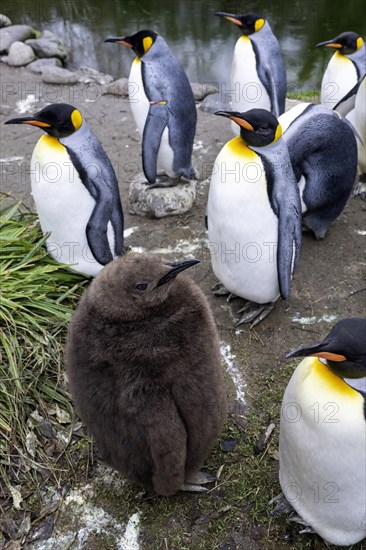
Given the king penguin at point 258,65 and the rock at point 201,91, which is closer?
the king penguin at point 258,65

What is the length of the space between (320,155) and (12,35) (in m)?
6.21

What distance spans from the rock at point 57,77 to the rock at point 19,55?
663mm

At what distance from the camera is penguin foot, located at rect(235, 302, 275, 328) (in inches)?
128

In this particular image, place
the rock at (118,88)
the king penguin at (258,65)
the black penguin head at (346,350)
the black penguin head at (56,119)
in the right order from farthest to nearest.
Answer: the rock at (118,88)
the king penguin at (258,65)
the black penguin head at (56,119)
the black penguin head at (346,350)

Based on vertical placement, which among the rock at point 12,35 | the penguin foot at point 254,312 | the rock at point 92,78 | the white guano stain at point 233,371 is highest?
the rock at point 12,35

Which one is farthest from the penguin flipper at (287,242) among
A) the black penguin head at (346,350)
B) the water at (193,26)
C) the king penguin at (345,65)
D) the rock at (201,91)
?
the water at (193,26)

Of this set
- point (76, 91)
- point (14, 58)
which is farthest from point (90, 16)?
point (76, 91)

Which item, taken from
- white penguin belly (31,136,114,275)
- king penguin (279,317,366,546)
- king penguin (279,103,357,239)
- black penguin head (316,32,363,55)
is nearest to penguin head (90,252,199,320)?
king penguin (279,317,366,546)

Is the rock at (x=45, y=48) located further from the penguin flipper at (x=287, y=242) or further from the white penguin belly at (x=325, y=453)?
the white penguin belly at (x=325, y=453)

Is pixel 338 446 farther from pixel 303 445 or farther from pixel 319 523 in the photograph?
pixel 319 523

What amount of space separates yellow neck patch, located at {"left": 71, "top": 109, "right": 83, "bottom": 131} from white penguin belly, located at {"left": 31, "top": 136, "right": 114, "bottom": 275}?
0.14 meters

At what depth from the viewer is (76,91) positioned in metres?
6.66

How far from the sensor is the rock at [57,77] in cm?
677

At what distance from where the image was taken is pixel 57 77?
679 cm
